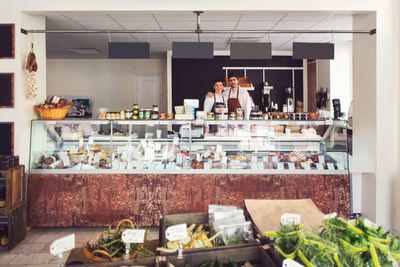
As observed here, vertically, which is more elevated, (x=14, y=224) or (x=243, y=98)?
(x=243, y=98)

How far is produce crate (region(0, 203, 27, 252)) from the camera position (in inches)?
153

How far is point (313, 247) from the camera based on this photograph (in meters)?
1.58

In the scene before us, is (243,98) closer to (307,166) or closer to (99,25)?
(307,166)

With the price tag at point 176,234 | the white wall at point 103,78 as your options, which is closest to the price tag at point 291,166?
the price tag at point 176,234

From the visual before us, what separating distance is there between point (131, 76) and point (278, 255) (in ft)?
29.7

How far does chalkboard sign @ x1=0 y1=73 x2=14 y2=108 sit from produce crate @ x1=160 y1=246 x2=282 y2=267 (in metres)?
3.52

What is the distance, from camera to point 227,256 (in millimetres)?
1870

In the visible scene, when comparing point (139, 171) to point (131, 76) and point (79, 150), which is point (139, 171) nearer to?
point (79, 150)

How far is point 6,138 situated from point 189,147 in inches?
89.7

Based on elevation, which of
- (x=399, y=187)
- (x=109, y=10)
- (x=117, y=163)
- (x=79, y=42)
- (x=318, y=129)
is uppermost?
(x=79, y=42)

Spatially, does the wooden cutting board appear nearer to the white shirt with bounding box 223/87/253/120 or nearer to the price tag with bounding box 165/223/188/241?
the price tag with bounding box 165/223/188/241

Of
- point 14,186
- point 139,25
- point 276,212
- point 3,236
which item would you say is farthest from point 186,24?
point 276,212

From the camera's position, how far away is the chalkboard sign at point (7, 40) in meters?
4.38

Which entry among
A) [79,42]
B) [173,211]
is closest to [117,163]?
[173,211]
